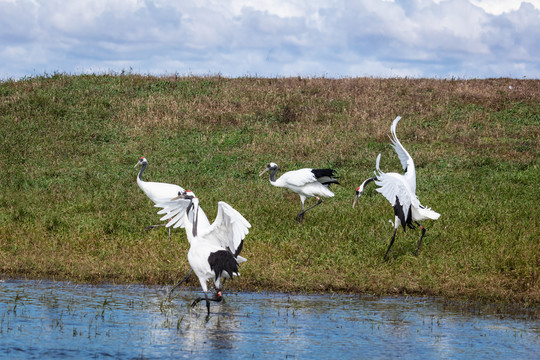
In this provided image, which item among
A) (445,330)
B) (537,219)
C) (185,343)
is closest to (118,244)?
(185,343)

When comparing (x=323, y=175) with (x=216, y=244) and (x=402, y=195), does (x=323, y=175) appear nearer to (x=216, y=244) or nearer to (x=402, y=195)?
(x=402, y=195)

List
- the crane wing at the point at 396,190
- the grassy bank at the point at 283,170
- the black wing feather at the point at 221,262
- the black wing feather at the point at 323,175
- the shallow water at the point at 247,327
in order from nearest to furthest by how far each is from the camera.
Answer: the shallow water at the point at 247,327 → the black wing feather at the point at 221,262 → the grassy bank at the point at 283,170 → the crane wing at the point at 396,190 → the black wing feather at the point at 323,175

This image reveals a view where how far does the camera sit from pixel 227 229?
910 centimetres

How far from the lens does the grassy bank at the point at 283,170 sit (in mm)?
10617

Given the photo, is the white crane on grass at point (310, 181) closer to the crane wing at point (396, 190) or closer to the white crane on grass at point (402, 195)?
the white crane on grass at point (402, 195)

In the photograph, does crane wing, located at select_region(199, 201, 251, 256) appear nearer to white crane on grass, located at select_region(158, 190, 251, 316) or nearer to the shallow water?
white crane on grass, located at select_region(158, 190, 251, 316)

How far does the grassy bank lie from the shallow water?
0.86 metres

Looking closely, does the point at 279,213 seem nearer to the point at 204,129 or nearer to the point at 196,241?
the point at 196,241

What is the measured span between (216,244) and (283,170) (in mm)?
9563

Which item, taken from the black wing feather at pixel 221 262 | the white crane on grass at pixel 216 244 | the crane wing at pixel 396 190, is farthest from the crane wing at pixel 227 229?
the crane wing at pixel 396 190

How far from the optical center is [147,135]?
21688 mm

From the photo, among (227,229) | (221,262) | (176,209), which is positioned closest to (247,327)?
(221,262)

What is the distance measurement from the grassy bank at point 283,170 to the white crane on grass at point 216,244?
1085 mm

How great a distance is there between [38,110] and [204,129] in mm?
5833
